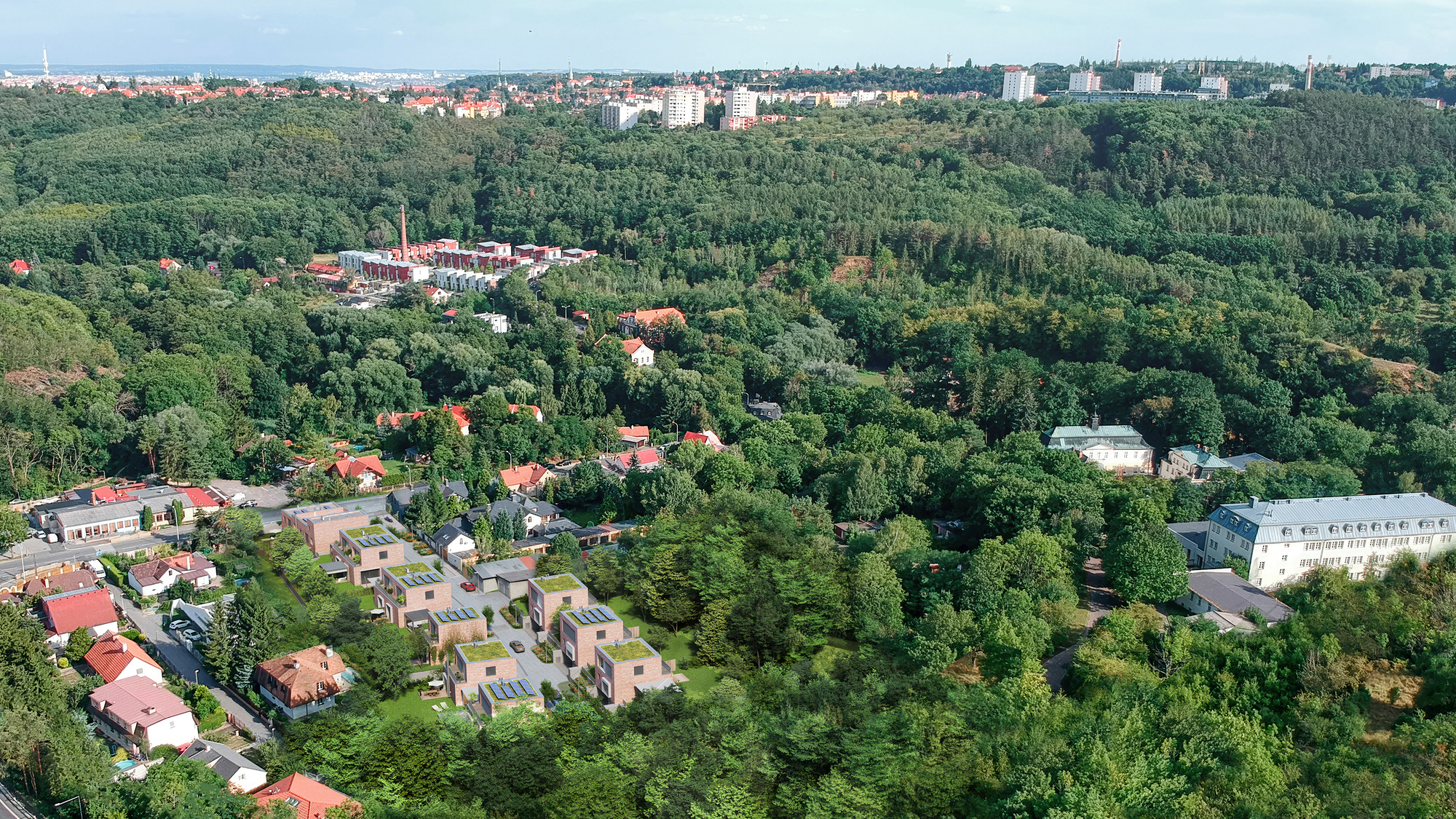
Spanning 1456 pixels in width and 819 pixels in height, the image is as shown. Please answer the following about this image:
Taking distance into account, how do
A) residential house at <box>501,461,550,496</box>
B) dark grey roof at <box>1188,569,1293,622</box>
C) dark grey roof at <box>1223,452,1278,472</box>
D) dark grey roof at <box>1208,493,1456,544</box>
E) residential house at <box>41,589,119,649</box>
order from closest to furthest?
dark grey roof at <box>1188,569,1293,622</box> → residential house at <box>41,589,119,649</box> → dark grey roof at <box>1208,493,1456,544</box> → dark grey roof at <box>1223,452,1278,472</box> → residential house at <box>501,461,550,496</box>

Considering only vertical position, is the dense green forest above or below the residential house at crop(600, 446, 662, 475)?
above

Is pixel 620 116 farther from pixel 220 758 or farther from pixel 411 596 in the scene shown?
pixel 220 758

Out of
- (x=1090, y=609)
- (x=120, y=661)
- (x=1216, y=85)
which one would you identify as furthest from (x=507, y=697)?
(x=1216, y=85)

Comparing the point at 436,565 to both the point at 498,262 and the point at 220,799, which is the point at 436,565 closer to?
the point at 220,799

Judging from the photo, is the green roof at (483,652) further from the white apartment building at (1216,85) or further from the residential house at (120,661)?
the white apartment building at (1216,85)

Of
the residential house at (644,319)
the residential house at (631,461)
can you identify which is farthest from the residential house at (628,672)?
the residential house at (644,319)

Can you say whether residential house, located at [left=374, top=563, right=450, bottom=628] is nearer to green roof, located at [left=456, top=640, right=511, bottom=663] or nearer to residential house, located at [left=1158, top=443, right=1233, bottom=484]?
green roof, located at [left=456, top=640, right=511, bottom=663]

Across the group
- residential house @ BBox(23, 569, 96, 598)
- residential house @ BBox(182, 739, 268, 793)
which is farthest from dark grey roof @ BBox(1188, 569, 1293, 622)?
residential house @ BBox(23, 569, 96, 598)
